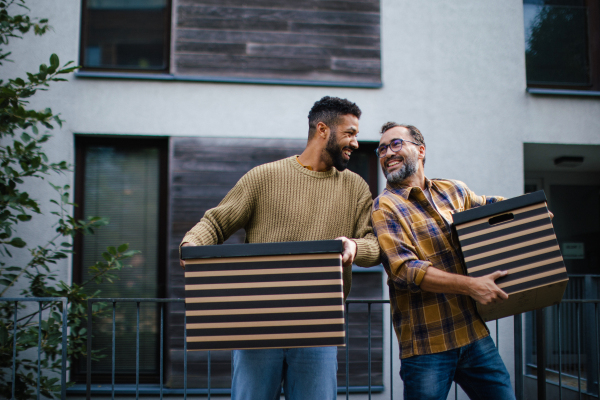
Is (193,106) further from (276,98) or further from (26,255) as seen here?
(26,255)

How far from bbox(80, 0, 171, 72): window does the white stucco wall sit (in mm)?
186

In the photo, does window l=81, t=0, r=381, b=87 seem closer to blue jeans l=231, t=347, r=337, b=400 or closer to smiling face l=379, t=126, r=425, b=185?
smiling face l=379, t=126, r=425, b=185

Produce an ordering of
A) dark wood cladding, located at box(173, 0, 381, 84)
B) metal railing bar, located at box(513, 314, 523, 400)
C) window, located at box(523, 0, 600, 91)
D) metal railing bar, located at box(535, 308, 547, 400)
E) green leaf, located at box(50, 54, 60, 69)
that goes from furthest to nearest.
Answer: window, located at box(523, 0, 600, 91), dark wood cladding, located at box(173, 0, 381, 84), green leaf, located at box(50, 54, 60, 69), metal railing bar, located at box(513, 314, 523, 400), metal railing bar, located at box(535, 308, 547, 400)

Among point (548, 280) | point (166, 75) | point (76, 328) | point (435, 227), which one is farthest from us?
point (166, 75)

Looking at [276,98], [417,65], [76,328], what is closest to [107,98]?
[276,98]

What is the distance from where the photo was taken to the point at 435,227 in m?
1.78

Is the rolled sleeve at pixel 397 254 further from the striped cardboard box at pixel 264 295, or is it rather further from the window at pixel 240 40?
the window at pixel 240 40

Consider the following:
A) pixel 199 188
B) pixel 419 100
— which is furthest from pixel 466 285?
pixel 419 100

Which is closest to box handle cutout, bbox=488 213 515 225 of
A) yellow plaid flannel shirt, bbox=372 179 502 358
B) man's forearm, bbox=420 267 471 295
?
yellow plaid flannel shirt, bbox=372 179 502 358

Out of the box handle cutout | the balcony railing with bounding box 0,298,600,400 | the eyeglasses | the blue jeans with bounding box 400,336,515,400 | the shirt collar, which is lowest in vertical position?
the balcony railing with bounding box 0,298,600,400

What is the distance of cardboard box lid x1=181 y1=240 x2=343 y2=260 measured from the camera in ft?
4.74

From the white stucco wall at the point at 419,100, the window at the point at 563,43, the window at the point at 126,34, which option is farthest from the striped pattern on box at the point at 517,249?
the window at the point at 563,43

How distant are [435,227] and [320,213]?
0.47 meters

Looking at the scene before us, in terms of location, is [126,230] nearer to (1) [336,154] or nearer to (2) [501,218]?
(1) [336,154]
